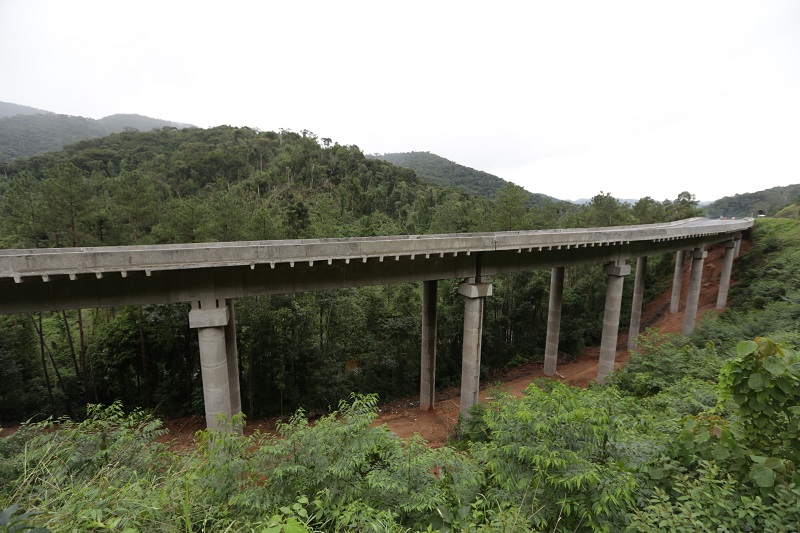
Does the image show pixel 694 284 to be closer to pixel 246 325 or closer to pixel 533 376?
pixel 533 376

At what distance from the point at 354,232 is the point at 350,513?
111 feet

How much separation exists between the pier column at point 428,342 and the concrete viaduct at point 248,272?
0.06m

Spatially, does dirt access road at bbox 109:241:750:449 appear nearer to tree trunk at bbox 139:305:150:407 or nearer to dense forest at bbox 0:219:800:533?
tree trunk at bbox 139:305:150:407

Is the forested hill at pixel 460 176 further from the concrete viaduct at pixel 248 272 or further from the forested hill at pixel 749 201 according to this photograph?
the concrete viaduct at pixel 248 272

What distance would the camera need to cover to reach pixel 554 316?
78.7ft

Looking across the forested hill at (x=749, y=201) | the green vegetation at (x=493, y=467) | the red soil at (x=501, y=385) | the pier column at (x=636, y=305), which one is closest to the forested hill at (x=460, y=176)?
the forested hill at (x=749, y=201)

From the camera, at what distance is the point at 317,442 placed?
5.45m

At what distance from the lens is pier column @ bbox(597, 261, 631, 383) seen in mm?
20625

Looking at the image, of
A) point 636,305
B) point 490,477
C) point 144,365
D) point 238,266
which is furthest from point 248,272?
point 636,305

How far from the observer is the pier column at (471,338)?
15.9 m

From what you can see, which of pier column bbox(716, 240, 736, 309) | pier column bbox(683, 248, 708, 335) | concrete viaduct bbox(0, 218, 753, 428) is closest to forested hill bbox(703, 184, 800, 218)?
pier column bbox(716, 240, 736, 309)

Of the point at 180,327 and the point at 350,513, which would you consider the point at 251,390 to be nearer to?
the point at 180,327

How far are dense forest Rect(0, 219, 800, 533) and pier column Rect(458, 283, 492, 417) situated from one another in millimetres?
8803

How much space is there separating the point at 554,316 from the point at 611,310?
3594 millimetres
